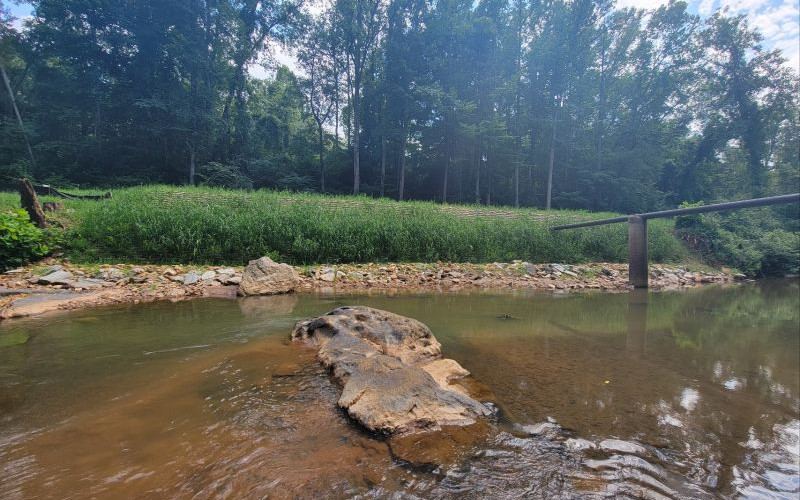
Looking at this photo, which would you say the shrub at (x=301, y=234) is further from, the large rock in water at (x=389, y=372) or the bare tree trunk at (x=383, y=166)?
the bare tree trunk at (x=383, y=166)

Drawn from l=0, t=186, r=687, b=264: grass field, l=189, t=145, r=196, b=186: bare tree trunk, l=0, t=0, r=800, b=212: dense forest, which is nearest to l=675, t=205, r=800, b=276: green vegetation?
l=0, t=186, r=687, b=264: grass field

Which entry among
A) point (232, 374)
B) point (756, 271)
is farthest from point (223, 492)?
point (756, 271)

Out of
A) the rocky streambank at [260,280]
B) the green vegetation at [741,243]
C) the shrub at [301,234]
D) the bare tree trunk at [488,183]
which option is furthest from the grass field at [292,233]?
the bare tree trunk at [488,183]

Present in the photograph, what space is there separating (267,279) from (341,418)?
239 inches

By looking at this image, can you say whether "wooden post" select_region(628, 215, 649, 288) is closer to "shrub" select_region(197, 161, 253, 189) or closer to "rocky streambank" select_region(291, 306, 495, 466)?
"rocky streambank" select_region(291, 306, 495, 466)

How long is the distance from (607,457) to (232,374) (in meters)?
3.01

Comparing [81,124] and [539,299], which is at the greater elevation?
[81,124]

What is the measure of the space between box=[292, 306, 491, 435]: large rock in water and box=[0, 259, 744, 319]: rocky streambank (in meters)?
4.13

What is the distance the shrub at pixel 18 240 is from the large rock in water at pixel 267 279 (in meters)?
4.80

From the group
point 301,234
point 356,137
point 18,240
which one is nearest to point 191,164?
point 356,137

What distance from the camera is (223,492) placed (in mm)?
1688

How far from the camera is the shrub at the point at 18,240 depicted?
24.3ft

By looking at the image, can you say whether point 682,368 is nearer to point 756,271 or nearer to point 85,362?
point 85,362

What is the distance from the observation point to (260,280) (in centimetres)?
779
